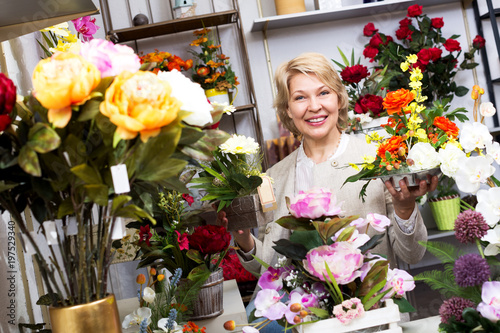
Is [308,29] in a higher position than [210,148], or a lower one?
higher

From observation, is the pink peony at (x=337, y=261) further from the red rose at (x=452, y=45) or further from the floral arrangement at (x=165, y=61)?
the red rose at (x=452, y=45)

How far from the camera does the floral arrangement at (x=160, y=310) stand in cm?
87

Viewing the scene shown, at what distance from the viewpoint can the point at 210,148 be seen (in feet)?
1.98

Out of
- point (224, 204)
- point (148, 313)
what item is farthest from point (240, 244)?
point (148, 313)

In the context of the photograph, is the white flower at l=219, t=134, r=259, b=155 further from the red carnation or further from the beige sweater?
the red carnation

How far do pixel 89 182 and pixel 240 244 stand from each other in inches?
39.8

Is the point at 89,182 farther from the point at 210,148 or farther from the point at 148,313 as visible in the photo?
the point at 148,313

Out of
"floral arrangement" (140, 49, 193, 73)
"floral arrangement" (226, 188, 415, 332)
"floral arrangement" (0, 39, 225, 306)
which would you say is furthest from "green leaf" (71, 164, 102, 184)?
"floral arrangement" (140, 49, 193, 73)

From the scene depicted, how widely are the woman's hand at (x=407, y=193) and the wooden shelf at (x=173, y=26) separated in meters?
1.55

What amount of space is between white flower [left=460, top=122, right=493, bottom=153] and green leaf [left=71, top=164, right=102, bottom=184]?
57 centimetres

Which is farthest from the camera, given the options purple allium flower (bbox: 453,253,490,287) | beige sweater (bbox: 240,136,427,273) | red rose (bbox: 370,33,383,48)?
red rose (bbox: 370,33,383,48)

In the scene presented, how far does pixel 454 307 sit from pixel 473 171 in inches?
8.2

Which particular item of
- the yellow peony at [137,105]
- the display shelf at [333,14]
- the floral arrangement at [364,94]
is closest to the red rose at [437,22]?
the display shelf at [333,14]

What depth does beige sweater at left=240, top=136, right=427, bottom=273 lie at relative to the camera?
58.1 inches
